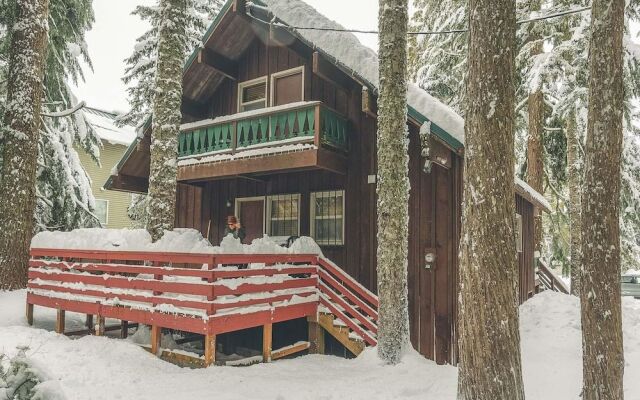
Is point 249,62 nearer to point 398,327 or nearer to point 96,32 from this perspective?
point 96,32

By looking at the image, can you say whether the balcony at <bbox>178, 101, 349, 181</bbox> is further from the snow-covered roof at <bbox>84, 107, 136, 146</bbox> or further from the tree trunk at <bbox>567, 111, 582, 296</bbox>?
the snow-covered roof at <bbox>84, 107, 136, 146</bbox>

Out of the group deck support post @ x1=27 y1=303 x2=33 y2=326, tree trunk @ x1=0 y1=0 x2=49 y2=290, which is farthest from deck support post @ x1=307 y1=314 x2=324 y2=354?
tree trunk @ x1=0 y1=0 x2=49 y2=290

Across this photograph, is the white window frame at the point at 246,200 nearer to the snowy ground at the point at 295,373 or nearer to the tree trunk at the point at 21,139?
the snowy ground at the point at 295,373

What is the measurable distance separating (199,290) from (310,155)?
3.51 m

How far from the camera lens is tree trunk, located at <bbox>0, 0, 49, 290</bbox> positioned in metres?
11.2

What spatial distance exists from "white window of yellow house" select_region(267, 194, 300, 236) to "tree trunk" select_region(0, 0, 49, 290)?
221 inches

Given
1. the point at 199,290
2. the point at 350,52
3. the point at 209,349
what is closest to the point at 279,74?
the point at 350,52

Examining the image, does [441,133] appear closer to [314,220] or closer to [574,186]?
[314,220]

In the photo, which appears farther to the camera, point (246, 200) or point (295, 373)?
point (246, 200)

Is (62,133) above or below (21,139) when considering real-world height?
above

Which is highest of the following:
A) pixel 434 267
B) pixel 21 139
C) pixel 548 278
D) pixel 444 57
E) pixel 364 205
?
pixel 444 57

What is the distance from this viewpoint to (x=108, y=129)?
26.9m

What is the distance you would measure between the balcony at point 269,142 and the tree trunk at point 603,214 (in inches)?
204

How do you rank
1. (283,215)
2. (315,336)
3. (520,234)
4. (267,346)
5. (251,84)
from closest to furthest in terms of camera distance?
(267,346) < (315,336) < (283,215) < (251,84) < (520,234)
